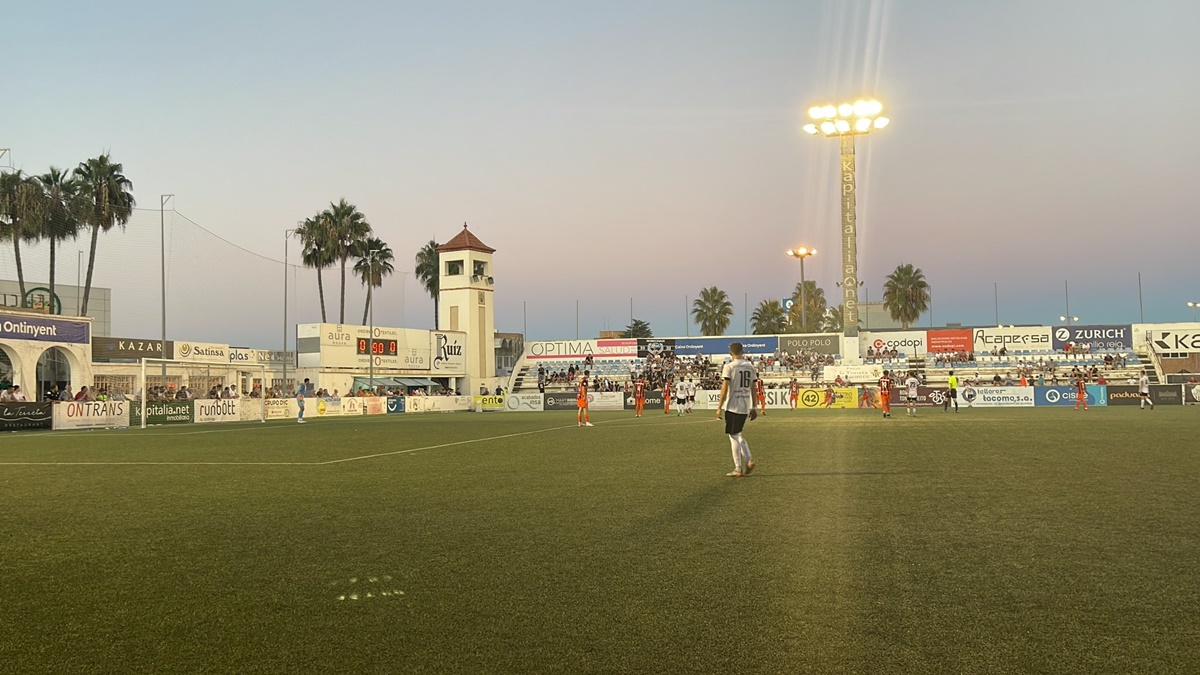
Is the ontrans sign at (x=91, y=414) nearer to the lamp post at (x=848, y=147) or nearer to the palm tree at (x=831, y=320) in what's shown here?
the lamp post at (x=848, y=147)

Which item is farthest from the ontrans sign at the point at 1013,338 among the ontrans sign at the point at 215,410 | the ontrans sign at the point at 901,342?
the ontrans sign at the point at 215,410

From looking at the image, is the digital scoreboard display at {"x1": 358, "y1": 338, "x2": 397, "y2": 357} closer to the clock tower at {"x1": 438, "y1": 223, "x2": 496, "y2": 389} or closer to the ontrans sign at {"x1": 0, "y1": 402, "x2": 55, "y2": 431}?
the clock tower at {"x1": 438, "y1": 223, "x2": 496, "y2": 389}

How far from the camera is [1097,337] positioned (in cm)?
6431

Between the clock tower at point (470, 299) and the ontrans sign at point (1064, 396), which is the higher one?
the clock tower at point (470, 299)

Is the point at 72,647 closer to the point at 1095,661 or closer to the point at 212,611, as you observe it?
the point at 212,611

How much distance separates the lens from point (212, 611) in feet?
18.6

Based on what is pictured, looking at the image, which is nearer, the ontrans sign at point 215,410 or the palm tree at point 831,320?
the ontrans sign at point 215,410

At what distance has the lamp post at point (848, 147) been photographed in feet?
151

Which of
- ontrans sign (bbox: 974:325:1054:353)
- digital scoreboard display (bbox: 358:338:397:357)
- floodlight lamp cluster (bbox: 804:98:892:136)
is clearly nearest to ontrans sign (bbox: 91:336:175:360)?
digital scoreboard display (bbox: 358:338:397:357)

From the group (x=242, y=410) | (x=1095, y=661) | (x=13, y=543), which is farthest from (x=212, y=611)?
(x=242, y=410)

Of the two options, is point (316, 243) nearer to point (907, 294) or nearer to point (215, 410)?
point (215, 410)

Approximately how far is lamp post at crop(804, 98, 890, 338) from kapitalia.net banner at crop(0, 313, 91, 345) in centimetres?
3669

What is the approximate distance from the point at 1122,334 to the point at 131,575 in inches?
2794

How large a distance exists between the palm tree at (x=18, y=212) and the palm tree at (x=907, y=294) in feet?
249
